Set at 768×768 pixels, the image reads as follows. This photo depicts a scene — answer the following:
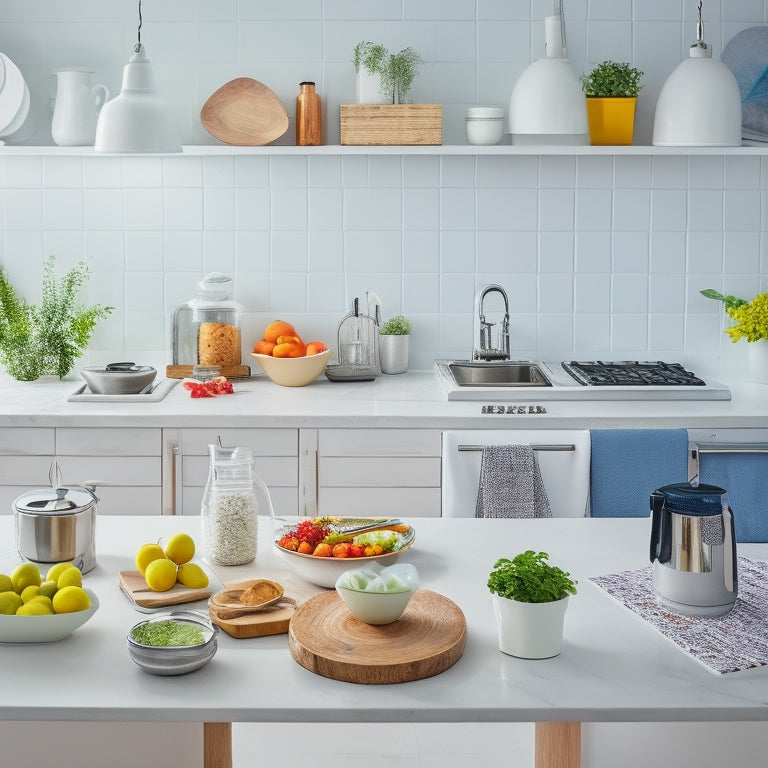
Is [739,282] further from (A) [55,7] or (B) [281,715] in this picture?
(B) [281,715]

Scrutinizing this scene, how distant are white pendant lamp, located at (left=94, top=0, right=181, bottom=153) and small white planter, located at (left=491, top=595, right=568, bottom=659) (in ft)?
6.32

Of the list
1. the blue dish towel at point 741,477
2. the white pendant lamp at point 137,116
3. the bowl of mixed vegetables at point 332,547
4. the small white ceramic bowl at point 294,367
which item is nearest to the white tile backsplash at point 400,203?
the small white ceramic bowl at point 294,367

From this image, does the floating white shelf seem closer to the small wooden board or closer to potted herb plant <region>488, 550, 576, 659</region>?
the small wooden board

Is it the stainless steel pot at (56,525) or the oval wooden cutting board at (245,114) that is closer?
the stainless steel pot at (56,525)

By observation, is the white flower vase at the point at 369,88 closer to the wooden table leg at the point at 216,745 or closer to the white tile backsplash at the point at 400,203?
the white tile backsplash at the point at 400,203

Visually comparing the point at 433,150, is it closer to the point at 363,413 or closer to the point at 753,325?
the point at 363,413

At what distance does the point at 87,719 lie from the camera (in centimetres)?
140

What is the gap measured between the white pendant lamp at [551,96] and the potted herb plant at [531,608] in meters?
2.50

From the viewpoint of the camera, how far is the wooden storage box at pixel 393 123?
3803 millimetres

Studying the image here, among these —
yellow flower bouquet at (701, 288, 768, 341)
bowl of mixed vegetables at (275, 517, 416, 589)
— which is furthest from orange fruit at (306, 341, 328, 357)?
bowl of mixed vegetables at (275, 517, 416, 589)

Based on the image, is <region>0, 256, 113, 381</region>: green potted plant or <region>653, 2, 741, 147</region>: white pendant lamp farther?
<region>0, 256, 113, 381</region>: green potted plant

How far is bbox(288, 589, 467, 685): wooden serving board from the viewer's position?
1.49 metres

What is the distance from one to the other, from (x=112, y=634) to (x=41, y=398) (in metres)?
2.18

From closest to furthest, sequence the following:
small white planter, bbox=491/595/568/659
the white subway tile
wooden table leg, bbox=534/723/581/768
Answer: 1. small white planter, bbox=491/595/568/659
2. wooden table leg, bbox=534/723/581/768
3. the white subway tile
